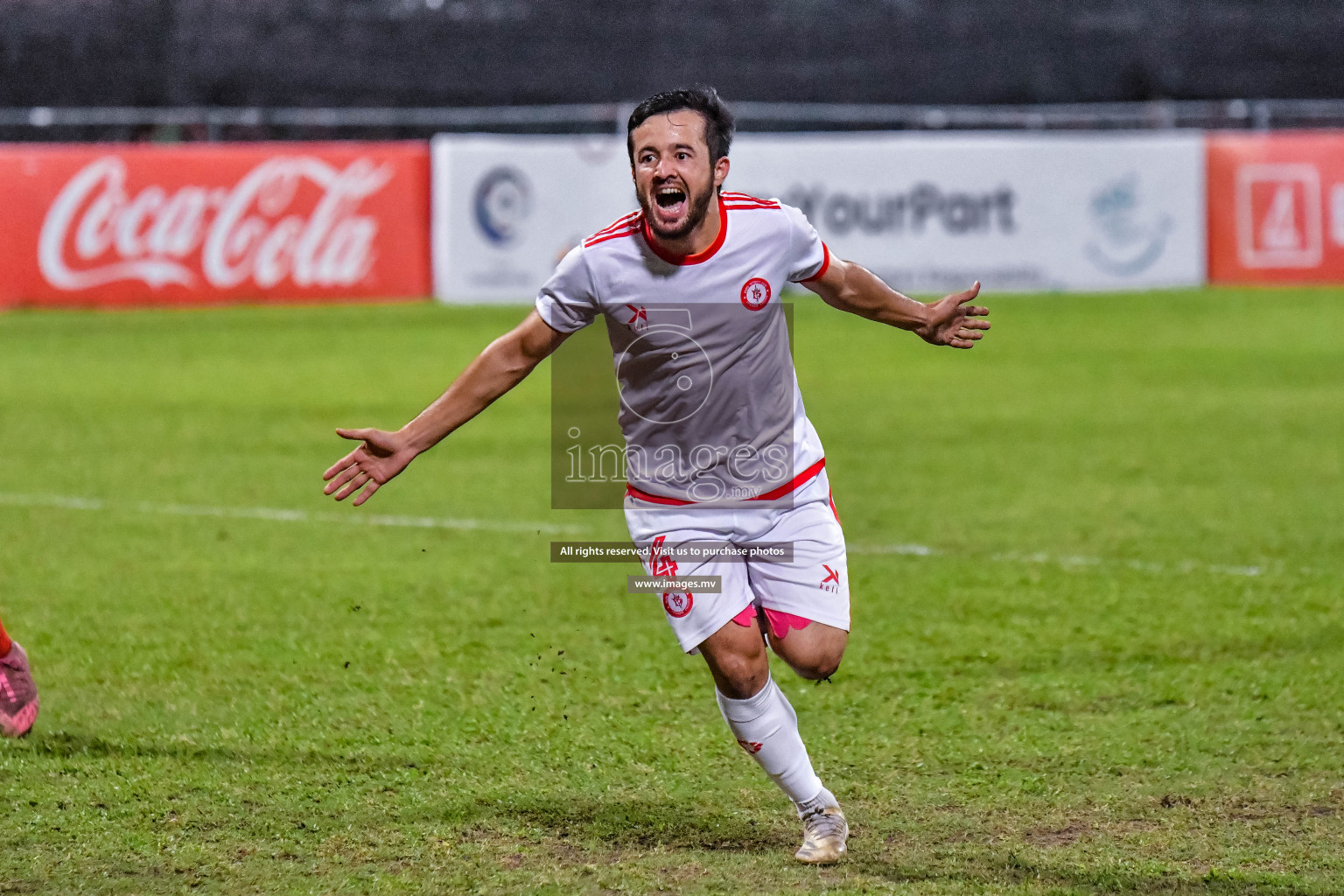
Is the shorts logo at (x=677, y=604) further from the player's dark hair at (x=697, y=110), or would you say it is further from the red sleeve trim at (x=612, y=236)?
the player's dark hair at (x=697, y=110)

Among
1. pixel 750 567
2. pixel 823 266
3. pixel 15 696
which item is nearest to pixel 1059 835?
pixel 750 567

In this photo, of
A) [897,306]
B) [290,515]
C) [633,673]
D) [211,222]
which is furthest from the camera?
[211,222]

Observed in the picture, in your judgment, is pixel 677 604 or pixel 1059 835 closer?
pixel 677 604

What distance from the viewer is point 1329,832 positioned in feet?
16.8

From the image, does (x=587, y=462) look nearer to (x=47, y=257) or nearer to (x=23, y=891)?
(x=23, y=891)

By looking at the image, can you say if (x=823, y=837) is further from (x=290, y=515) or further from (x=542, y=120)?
(x=542, y=120)

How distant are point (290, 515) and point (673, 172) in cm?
643

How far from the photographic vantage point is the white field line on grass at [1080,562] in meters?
8.88

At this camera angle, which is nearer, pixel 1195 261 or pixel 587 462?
pixel 587 462

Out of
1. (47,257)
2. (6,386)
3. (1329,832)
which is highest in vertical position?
(47,257)

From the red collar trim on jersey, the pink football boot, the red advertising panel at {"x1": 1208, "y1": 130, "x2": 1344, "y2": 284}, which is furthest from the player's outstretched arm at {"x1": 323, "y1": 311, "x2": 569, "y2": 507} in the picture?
the red advertising panel at {"x1": 1208, "y1": 130, "x2": 1344, "y2": 284}

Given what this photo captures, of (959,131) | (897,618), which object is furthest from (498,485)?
(959,131)

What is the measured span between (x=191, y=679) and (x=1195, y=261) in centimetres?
1946

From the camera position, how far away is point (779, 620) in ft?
16.1
